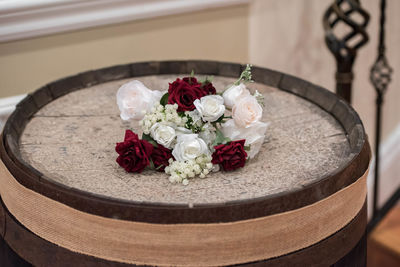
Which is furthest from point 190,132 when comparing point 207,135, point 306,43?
point 306,43

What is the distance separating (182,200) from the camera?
81cm

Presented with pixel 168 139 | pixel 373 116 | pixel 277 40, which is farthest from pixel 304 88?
pixel 373 116

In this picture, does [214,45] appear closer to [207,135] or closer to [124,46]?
[124,46]

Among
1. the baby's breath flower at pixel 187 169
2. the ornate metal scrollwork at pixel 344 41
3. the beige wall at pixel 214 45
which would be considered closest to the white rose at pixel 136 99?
the baby's breath flower at pixel 187 169

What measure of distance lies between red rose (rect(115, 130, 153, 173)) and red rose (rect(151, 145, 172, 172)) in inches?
0.5

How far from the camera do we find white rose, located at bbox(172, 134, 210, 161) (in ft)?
2.86

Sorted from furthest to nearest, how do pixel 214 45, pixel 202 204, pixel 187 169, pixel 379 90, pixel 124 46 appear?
pixel 379 90 → pixel 214 45 → pixel 124 46 → pixel 187 169 → pixel 202 204

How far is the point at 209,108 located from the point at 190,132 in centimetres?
5

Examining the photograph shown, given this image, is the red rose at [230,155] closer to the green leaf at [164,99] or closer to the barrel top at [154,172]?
the barrel top at [154,172]

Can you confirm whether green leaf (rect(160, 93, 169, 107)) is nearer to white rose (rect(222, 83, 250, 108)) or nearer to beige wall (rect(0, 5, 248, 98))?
white rose (rect(222, 83, 250, 108))

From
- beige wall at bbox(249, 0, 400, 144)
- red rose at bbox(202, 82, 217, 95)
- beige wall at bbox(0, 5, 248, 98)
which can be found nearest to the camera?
red rose at bbox(202, 82, 217, 95)

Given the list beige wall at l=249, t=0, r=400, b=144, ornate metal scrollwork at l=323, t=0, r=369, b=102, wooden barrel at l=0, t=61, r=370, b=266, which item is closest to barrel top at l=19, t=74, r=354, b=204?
wooden barrel at l=0, t=61, r=370, b=266

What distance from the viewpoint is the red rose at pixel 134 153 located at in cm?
87

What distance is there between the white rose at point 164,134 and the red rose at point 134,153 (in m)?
0.02
